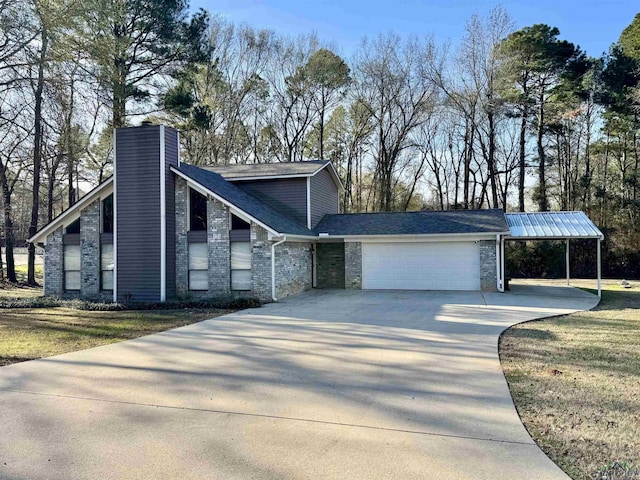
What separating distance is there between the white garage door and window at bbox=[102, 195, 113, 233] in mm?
9010

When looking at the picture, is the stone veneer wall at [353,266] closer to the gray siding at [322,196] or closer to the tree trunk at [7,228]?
Result: the gray siding at [322,196]

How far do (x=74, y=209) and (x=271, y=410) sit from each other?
13353mm

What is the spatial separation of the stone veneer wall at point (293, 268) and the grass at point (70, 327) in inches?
114

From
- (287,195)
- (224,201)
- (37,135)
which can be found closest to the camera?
(224,201)

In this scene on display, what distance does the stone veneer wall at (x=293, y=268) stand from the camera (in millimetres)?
15055

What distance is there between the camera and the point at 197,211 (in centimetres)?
1514

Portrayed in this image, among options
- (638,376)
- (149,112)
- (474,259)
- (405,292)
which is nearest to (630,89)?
(474,259)

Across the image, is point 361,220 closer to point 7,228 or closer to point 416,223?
point 416,223

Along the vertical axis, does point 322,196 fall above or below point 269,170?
below

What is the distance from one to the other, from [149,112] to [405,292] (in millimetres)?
15613

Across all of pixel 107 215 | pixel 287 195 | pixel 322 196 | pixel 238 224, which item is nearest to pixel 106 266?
pixel 107 215

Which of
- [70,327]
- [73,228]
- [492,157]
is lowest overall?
[70,327]

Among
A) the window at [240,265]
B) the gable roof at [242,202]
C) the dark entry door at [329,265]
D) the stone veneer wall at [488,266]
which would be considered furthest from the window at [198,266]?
the stone veneer wall at [488,266]

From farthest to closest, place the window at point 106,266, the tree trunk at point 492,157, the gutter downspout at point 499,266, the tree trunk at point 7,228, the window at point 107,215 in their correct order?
the tree trunk at point 492,157 → the tree trunk at point 7,228 → the gutter downspout at point 499,266 → the window at point 107,215 → the window at point 106,266
